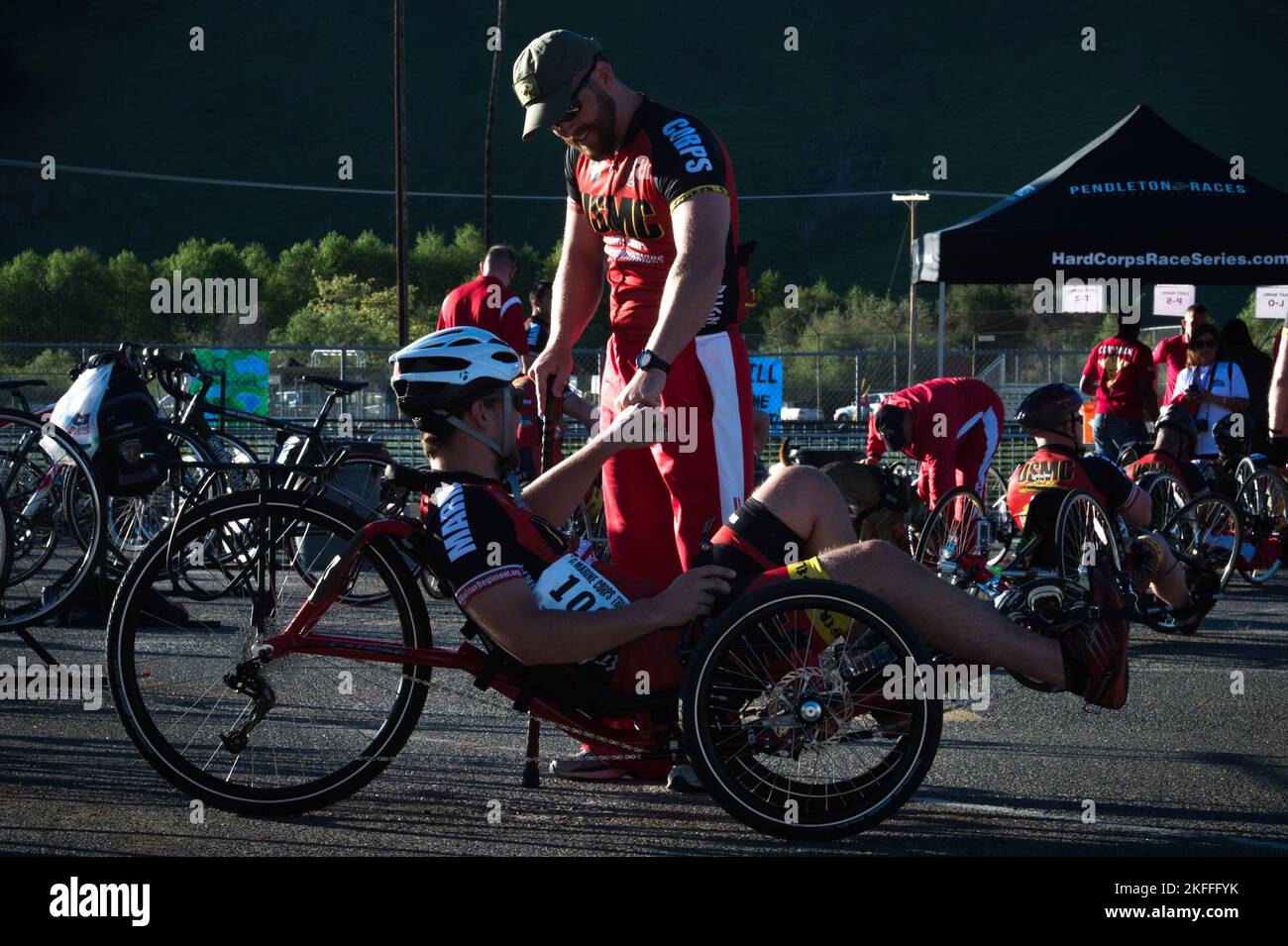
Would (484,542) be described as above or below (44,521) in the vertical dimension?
above

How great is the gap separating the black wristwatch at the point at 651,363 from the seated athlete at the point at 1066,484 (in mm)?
3086

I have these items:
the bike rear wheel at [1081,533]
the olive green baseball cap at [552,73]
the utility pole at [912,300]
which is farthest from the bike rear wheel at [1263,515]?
the olive green baseball cap at [552,73]

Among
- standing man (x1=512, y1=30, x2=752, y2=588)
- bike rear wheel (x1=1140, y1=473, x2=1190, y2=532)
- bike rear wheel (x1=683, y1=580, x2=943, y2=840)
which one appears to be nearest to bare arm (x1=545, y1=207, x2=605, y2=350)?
standing man (x1=512, y1=30, x2=752, y2=588)

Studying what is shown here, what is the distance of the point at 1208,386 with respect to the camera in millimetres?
11055

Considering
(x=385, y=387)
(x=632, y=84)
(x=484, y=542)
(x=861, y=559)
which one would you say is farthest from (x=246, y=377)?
(x=632, y=84)

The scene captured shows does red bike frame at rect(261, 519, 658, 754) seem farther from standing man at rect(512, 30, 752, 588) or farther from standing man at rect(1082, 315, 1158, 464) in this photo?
standing man at rect(1082, 315, 1158, 464)

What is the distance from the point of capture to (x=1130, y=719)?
5383 mm

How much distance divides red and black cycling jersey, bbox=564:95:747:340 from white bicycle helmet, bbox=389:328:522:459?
2.72 feet

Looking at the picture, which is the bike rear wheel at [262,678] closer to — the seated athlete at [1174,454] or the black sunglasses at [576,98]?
the black sunglasses at [576,98]

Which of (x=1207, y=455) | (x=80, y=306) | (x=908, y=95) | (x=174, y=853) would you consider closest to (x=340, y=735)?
(x=174, y=853)

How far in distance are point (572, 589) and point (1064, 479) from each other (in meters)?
3.79

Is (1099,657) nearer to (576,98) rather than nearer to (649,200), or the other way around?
(649,200)

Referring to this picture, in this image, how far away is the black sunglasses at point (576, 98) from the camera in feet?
14.7
